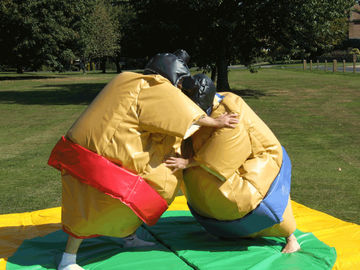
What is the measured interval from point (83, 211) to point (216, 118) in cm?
116

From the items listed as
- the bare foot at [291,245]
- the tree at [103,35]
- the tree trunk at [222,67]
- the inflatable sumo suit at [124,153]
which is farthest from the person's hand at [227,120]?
the tree at [103,35]

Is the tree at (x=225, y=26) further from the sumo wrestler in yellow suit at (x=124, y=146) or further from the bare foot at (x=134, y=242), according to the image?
the sumo wrestler in yellow suit at (x=124, y=146)

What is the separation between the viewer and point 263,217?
12.1 feet

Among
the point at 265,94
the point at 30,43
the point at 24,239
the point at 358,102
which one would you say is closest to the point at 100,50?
the point at 30,43

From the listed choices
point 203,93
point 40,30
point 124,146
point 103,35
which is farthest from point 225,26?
point 103,35

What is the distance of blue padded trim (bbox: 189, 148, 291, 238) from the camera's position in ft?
12.0

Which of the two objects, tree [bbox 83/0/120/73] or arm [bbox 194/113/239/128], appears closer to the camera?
arm [bbox 194/113/239/128]

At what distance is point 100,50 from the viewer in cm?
4519

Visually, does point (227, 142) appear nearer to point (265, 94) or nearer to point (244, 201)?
point (244, 201)

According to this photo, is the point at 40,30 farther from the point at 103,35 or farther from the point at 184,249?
the point at 184,249

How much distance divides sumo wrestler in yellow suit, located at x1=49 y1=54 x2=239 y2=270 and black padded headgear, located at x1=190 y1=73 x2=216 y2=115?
18 cm

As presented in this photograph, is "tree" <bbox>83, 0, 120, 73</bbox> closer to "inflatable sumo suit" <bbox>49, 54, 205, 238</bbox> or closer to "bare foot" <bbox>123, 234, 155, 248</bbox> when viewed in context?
"bare foot" <bbox>123, 234, 155, 248</bbox>

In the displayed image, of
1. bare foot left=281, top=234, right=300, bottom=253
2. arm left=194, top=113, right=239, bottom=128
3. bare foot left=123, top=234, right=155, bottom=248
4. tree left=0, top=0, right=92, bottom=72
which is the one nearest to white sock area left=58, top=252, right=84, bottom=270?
bare foot left=123, top=234, right=155, bottom=248

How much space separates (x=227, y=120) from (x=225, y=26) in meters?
13.4
